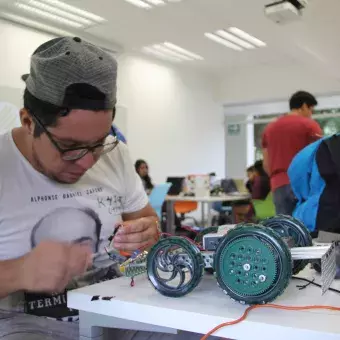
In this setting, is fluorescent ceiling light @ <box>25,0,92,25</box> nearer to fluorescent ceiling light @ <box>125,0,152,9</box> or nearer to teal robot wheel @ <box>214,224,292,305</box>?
fluorescent ceiling light @ <box>125,0,152,9</box>

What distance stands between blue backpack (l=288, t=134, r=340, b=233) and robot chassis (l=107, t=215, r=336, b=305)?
800 millimetres

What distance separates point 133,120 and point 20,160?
5.64 meters

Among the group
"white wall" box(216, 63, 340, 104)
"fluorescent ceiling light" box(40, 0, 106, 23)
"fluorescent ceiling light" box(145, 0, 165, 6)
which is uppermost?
"fluorescent ceiling light" box(145, 0, 165, 6)

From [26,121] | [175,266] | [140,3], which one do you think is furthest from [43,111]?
[140,3]

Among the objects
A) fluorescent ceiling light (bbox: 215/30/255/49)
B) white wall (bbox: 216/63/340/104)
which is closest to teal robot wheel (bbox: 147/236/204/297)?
fluorescent ceiling light (bbox: 215/30/255/49)

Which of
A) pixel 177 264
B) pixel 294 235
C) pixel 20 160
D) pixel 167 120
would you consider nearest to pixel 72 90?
pixel 20 160

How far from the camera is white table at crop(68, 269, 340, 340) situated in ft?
1.84

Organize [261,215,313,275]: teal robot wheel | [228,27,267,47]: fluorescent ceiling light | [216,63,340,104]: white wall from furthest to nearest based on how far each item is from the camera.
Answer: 1. [216,63,340,104]: white wall
2. [228,27,267,47]: fluorescent ceiling light
3. [261,215,313,275]: teal robot wheel

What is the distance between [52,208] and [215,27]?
190 inches

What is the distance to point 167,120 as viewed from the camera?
7.30 metres

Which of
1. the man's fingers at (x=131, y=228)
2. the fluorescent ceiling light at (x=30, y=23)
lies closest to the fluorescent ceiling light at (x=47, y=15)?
the fluorescent ceiling light at (x=30, y=23)

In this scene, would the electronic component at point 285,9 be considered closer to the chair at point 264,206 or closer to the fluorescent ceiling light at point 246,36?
the fluorescent ceiling light at point 246,36

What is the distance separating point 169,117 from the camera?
7348 mm

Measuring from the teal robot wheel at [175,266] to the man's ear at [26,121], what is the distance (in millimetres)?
400
